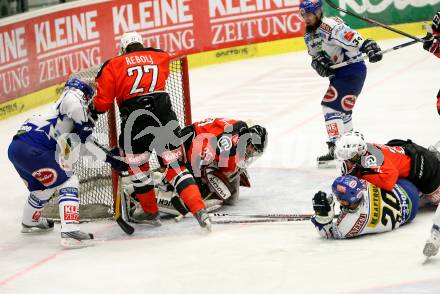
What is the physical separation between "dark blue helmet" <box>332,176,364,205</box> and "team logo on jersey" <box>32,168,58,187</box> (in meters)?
1.79

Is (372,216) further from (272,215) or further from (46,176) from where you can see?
(46,176)

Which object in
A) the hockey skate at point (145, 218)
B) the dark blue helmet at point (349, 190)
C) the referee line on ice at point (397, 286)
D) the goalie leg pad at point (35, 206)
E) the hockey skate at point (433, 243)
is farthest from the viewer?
the hockey skate at point (145, 218)

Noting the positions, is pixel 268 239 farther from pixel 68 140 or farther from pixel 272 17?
pixel 272 17

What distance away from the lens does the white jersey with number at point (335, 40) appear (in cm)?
777

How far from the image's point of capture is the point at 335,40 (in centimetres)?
785

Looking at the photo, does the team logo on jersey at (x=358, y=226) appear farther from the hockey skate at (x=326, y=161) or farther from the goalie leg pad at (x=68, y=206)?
the hockey skate at (x=326, y=161)

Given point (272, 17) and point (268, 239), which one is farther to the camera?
point (272, 17)

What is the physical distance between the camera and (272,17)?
1276 cm

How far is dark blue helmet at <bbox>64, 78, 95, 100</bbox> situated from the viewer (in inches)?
247

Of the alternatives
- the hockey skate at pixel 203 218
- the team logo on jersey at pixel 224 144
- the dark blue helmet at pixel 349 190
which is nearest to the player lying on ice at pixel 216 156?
the team logo on jersey at pixel 224 144

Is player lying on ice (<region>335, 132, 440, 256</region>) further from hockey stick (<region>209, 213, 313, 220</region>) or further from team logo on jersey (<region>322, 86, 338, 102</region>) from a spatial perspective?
team logo on jersey (<region>322, 86, 338, 102</region>)

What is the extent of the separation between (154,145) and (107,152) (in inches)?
12.5

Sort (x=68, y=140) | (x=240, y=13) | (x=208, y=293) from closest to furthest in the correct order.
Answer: (x=208, y=293) → (x=68, y=140) → (x=240, y=13)

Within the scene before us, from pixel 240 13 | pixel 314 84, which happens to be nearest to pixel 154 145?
pixel 314 84
